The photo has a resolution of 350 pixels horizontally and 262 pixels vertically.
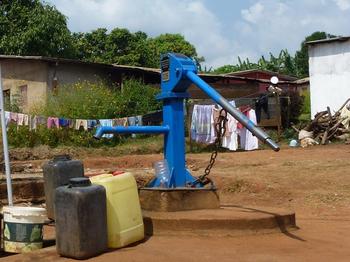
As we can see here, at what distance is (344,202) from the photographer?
8734mm

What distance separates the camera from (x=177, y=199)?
19.7ft

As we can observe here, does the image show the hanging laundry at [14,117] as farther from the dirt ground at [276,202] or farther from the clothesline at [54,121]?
the dirt ground at [276,202]

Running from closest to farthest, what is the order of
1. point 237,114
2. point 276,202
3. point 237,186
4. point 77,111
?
point 237,114 < point 276,202 < point 237,186 < point 77,111

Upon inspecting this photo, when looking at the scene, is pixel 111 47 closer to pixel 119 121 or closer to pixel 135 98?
pixel 135 98

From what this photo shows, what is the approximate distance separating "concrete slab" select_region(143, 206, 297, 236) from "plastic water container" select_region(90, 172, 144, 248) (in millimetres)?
366

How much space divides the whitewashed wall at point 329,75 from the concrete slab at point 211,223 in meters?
17.2

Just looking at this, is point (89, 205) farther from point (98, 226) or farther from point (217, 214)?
point (217, 214)

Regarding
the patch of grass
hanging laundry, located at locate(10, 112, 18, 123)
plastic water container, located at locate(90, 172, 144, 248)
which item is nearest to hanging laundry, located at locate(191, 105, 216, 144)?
hanging laundry, located at locate(10, 112, 18, 123)

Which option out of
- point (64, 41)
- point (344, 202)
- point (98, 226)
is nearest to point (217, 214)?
point (98, 226)

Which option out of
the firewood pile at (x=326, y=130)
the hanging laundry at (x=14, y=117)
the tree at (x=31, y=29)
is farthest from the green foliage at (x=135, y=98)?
the tree at (x=31, y=29)

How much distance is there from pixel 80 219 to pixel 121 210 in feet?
1.80

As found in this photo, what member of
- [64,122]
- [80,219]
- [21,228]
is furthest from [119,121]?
[80,219]

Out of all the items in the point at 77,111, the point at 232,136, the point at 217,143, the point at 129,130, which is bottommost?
the point at 232,136

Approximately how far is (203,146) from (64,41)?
37.9 ft
